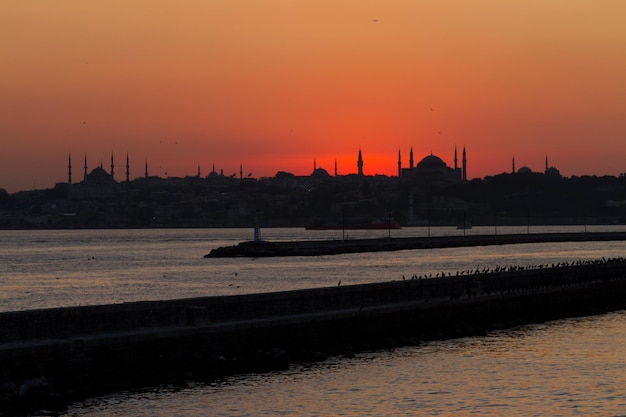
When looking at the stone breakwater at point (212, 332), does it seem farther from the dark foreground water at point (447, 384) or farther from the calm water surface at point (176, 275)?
the calm water surface at point (176, 275)

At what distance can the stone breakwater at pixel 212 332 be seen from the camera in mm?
27703

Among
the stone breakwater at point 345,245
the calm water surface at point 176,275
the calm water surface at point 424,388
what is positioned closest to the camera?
the calm water surface at point 424,388

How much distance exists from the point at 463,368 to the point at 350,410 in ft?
24.6

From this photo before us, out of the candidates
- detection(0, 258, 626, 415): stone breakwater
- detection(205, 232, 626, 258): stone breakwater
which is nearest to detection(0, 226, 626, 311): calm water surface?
detection(205, 232, 626, 258): stone breakwater

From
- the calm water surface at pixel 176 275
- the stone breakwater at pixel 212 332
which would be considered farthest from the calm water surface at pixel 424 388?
the calm water surface at pixel 176 275

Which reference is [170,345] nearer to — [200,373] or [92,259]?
[200,373]

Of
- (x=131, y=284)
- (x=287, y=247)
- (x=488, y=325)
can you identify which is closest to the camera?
(x=488, y=325)

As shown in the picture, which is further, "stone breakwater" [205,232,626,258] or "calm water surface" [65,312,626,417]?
"stone breakwater" [205,232,626,258]

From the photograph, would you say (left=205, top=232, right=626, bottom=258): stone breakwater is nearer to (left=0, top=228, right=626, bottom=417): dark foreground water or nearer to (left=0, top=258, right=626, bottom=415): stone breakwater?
(left=0, top=228, right=626, bottom=417): dark foreground water

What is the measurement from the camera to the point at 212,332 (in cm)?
3219

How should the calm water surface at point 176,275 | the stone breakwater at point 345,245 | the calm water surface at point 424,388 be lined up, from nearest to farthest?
1. the calm water surface at point 424,388
2. the calm water surface at point 176,275
3. the stone breakwater at point 345,245

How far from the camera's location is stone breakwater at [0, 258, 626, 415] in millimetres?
27703

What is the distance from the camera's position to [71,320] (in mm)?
29484

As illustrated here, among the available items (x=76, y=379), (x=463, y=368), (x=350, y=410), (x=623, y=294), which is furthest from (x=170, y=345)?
(x=623, y=294)
